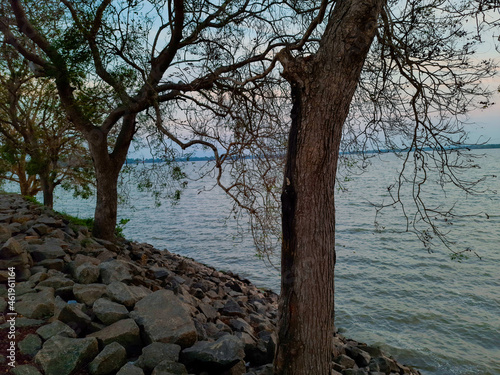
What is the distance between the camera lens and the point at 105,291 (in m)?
5.23

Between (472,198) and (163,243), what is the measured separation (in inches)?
1026

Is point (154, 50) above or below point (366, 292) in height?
above

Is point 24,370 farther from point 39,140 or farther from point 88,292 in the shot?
point 39,140

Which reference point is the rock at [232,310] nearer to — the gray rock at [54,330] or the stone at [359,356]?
the stone at [359,356]

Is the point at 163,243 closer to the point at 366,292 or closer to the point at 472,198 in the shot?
the point at 366,292

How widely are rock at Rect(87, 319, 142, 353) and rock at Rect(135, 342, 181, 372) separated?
0.34 m

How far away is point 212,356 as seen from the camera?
412cm

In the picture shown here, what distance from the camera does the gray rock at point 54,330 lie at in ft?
13.7

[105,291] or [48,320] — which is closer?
[48,320]

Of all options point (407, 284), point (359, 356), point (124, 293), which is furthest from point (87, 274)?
point (407, 284)

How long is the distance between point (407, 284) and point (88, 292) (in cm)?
1086

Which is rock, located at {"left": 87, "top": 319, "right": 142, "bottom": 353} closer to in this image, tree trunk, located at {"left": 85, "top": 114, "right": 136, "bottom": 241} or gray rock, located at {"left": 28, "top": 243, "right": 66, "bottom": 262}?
gray rock, located at {"left": 28, "top": 243, "right": 66, "bottom": 262}

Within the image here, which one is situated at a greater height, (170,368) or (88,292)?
(88,292)

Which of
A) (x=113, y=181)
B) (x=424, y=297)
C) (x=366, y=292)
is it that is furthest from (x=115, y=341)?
(x=424, y=297)
